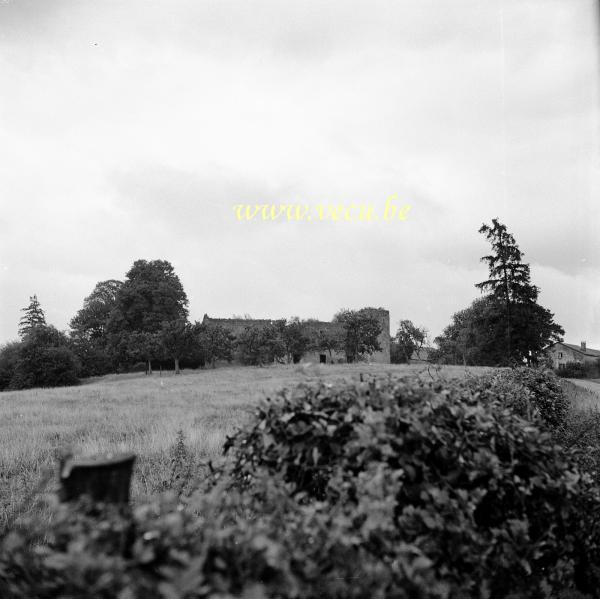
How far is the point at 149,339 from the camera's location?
1580 inches

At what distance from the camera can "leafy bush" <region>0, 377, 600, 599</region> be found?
4.76 ft

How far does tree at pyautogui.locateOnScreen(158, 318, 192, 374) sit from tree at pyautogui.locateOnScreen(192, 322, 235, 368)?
50.3 inches

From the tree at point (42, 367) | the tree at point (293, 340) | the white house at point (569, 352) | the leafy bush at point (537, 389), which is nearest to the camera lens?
the leafy bush at point (537, 389)

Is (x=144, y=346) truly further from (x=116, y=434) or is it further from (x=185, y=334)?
(x=116, y=434)

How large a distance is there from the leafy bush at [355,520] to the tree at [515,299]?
Answer: 37527mm

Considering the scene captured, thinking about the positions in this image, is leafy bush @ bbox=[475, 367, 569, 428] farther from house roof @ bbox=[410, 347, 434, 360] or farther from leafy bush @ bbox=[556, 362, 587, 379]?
house roof @ bbox=[410, 347, 434, 360]

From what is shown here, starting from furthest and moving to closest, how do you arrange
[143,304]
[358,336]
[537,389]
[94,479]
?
[358,336], [143,304], [537,389], [94,479]

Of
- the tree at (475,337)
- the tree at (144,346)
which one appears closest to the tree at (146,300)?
the tree at (144,346)

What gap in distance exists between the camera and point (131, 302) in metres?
47.3

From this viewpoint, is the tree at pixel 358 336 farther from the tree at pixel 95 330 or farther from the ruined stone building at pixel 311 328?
the tree at pixel 95 330

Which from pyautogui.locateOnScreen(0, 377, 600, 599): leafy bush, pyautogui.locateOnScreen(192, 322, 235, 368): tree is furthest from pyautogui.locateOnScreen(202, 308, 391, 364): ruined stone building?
pyautogui.locateOnScreen(0, 377, 600, 599): leafy bush

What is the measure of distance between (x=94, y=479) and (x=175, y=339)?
3942cm

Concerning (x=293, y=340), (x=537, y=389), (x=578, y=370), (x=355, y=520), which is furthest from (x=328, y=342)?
(x=355, y=520)

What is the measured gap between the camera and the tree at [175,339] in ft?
130
